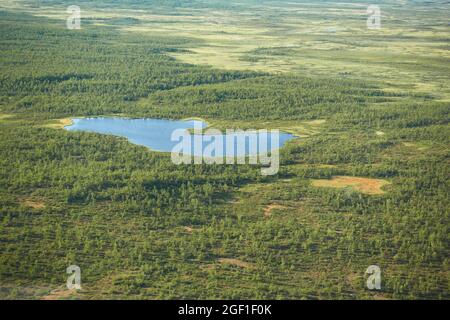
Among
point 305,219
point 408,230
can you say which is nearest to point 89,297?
point 305,219

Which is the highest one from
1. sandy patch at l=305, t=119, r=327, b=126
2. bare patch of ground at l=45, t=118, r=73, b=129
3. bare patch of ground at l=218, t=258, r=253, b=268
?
bare patch of ground at l=45, t=118, r=73, b=129

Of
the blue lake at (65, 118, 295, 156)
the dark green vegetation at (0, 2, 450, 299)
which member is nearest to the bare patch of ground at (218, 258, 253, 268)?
the dark green vegetation at (0, 2, 450, 299)

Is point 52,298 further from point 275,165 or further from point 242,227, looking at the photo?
point 275,165

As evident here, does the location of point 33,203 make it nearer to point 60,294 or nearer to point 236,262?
point 60,294

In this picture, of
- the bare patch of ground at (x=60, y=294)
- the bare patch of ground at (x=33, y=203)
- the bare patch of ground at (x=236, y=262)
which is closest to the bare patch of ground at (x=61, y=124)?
the bare patch of ground at (x=33, y=203)

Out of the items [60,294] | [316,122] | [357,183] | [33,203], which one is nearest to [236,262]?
[60,294]

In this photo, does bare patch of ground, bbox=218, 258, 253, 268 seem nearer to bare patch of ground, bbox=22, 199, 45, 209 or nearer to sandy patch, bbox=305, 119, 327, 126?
bare patch of ground, bbox=22, 199, 45, 209
